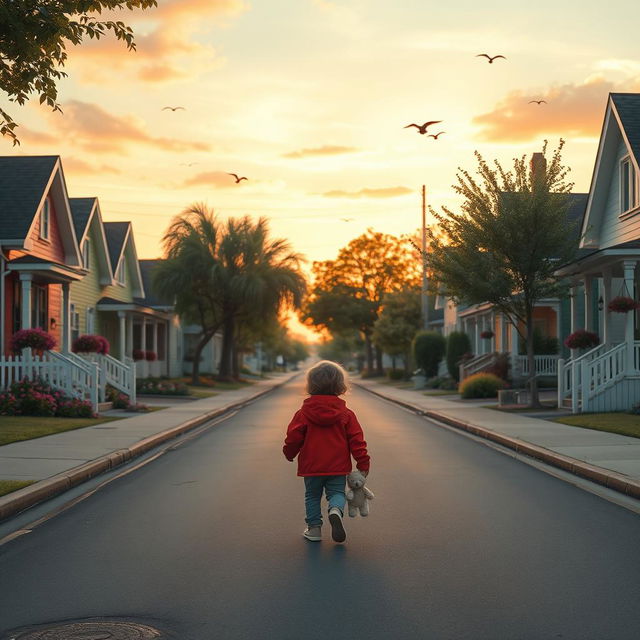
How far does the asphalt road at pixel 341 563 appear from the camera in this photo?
17.9ft

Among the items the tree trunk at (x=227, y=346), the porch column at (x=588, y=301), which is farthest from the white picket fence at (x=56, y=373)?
the tree trunk at (x=227, y=346)

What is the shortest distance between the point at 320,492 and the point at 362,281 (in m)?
70.0

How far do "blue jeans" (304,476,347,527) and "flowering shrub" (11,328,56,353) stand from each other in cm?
Result: 1698

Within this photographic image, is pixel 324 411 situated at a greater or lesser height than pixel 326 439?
greater

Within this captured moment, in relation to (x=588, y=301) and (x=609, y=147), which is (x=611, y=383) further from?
(x=609, y=147)

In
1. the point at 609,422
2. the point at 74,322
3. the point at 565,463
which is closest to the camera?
the point at 565,463

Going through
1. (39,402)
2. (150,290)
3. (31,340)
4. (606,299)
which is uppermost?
(150,290)

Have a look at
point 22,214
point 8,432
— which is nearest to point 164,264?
point 22,214

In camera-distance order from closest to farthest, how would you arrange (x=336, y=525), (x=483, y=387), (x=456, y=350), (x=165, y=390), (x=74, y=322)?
(x=336, y=525) < (x=483, y=387) < (x=74, y=322) < (x=165, y=390) < (x=456, y=350)

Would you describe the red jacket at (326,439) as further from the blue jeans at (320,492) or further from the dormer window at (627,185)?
the dormer window at (627,185)

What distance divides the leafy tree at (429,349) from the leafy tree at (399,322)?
31.5ft

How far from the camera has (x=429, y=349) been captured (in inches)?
1929

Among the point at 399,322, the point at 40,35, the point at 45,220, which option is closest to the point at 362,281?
the point at 399,322

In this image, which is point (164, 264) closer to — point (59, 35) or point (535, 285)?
point (535, 285)
